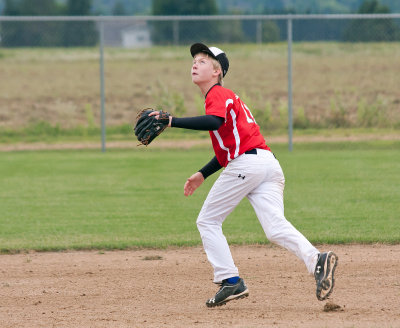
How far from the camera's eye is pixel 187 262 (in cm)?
701

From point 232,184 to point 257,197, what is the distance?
→ 20 centimetres

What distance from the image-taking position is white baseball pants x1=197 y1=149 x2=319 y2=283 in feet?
16.8

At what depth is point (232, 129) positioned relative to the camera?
5.20 meters

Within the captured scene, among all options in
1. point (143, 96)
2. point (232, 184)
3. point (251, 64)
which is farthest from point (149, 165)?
point (251, 64)

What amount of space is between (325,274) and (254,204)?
734 mm

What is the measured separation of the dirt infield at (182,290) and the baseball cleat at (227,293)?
8cm

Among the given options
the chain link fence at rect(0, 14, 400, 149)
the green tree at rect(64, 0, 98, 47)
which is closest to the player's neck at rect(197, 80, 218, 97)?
the chain link fence at rect(0, 14, 400, 149)

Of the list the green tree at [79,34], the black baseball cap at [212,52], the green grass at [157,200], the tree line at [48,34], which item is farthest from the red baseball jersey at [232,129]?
the green tree at [79,34]

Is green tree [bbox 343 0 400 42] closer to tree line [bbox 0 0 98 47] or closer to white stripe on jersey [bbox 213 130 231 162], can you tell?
tree line [bbox 0 0 98 47]

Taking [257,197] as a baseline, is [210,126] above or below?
above

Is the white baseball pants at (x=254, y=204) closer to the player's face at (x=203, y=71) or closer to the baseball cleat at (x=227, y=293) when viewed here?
the baseball cleat at (x=227, y=293)

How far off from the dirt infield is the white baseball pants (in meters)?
0.42

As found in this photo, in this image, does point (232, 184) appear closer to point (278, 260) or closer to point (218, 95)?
point (218, 95)

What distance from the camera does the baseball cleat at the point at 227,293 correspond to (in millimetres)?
5301
